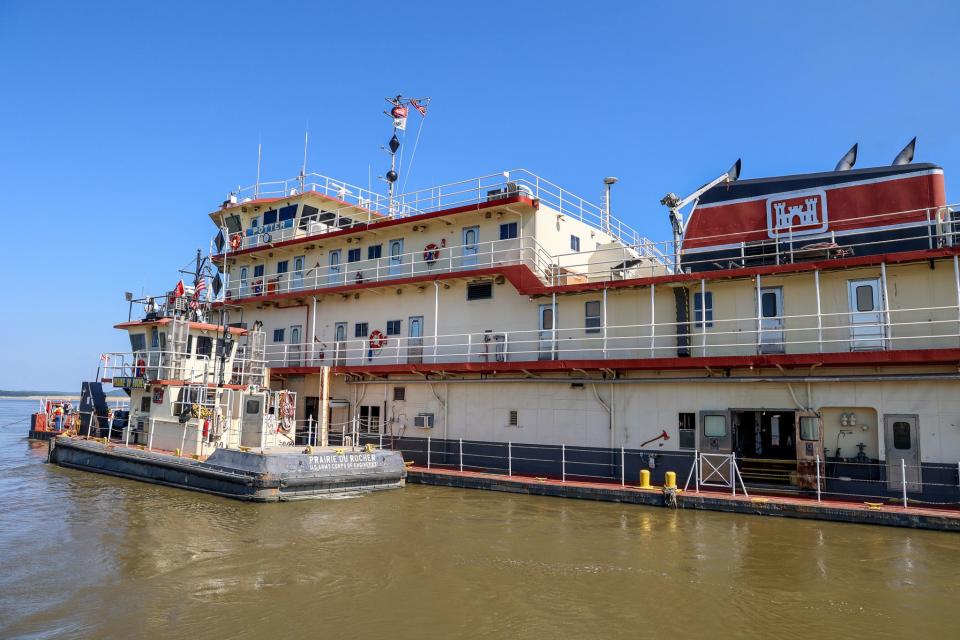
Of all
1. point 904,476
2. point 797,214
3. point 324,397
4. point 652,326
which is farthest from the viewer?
point 324,397

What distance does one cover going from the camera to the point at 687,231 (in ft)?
69.3

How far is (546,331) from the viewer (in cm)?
2184

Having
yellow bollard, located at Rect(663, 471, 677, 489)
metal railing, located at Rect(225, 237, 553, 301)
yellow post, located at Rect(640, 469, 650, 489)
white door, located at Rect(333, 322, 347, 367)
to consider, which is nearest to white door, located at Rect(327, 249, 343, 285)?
metal railing, located at Rect(225, 237, 553, 301)

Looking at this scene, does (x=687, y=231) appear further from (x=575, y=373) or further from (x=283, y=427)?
(x=283, y=427)

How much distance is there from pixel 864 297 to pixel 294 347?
21.8 m

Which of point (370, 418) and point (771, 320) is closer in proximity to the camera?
point (771, 320)

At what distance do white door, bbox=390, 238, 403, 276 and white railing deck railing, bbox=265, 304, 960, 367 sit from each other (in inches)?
111

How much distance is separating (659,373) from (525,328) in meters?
5.12

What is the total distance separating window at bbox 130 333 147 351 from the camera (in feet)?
81.8

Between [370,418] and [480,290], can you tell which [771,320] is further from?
[370,418]

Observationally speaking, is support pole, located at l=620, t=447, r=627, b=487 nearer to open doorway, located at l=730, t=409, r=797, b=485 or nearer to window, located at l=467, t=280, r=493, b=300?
open doorway, located at l=730, t=409, r=797, b=485

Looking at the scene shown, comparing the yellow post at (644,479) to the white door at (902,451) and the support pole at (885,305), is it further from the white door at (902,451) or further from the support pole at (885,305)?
the support pole at (885,305)

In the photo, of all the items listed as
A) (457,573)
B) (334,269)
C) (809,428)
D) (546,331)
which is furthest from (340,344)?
(809,428)

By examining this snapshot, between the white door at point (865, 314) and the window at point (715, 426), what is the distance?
3900 millimetres
